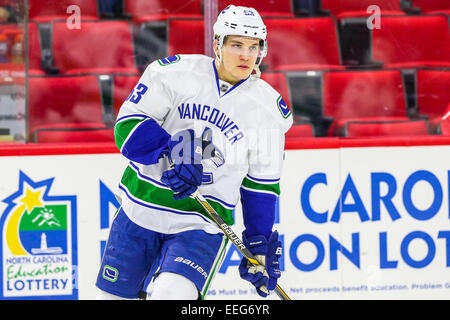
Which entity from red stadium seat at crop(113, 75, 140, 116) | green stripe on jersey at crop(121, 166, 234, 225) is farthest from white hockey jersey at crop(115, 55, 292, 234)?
red stadium seat at crop(113, 75, 140, 116)

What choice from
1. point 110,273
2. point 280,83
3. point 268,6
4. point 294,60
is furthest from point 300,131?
point 110,273

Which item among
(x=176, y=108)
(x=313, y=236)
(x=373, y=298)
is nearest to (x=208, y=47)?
(x=176, y=108)

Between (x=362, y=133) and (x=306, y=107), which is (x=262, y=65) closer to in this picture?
(x=306, y=107)

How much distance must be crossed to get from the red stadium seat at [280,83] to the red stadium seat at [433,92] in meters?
0.58

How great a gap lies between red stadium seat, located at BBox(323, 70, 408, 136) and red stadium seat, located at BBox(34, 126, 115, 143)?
3.14ft

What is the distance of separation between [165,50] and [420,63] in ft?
3.65

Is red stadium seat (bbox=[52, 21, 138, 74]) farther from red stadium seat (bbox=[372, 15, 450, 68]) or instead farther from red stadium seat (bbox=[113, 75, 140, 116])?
red stadium seat (bbox=[372, 15, 450, 68])

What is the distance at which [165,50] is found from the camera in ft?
9.85

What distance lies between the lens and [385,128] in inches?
122

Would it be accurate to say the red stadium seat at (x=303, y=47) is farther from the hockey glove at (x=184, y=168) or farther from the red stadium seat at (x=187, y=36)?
the hockey glove at (x=184, y=168)

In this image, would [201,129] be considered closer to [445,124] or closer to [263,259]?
[263,259]

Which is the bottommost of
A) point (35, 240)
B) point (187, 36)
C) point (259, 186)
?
point (35, 240)

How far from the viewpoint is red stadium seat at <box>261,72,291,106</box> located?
10.0 ft

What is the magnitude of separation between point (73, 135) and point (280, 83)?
0.90 metres
